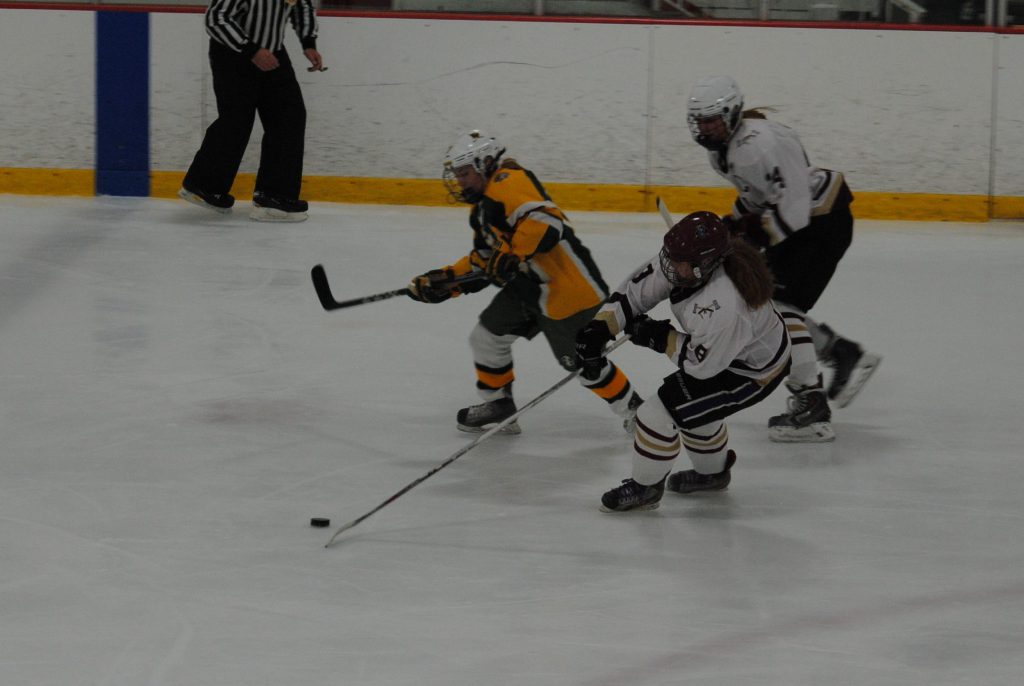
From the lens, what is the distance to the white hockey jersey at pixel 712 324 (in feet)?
10.0

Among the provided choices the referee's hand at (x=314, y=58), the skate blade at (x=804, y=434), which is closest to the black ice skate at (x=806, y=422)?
the skate blade at (x=804, y=434)

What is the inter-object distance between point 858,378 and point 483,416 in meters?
1.09

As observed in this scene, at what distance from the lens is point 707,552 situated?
117 inches

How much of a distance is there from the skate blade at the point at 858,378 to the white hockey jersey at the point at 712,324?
0.83 m

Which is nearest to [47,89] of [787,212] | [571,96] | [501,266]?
[571,96]

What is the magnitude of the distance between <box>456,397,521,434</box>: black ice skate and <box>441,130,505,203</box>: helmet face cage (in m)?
0.57

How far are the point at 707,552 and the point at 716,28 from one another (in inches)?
182

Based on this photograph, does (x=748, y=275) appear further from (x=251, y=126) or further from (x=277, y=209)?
(x=251, y=126)

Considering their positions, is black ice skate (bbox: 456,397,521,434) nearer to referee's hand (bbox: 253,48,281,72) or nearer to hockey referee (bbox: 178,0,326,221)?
hockey referee (bbox: 178,0,326,221)

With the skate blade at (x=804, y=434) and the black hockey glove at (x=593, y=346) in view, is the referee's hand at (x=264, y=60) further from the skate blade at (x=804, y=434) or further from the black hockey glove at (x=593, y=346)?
the black hockey glove at (x=593, y=346)

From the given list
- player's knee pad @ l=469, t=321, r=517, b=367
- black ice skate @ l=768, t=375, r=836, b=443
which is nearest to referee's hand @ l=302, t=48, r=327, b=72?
player's knee pad @ l=469, t=321, r=517, b=367

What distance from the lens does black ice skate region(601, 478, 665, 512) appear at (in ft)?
10.4

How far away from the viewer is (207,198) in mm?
6766

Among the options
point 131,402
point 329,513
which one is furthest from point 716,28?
point 329,513
